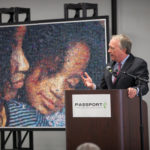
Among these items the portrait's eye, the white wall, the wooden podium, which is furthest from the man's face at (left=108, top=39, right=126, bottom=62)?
the white wall

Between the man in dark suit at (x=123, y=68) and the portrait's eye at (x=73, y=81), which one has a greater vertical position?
the man in dark suit at (x=123, y=68)

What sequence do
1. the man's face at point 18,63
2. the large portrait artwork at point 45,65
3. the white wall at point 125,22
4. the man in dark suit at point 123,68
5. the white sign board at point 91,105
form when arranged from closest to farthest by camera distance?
the white sign board at point 91,105 < the man in dark suit at point 123,68 < the large portrait artwork at point 45,65 < the man's face at point 18,63 < the white wall at point 125,22

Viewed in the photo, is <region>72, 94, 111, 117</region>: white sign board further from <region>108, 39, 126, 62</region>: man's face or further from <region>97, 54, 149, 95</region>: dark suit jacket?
<region>108, 39, 126, 62</region>: man's face

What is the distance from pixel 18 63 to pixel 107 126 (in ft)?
7.11

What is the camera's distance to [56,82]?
5.05 meters

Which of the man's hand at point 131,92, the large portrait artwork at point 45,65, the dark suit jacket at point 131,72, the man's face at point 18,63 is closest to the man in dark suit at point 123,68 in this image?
the dark suit jacket at point 131,72

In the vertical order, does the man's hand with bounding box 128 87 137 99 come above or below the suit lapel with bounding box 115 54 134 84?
below

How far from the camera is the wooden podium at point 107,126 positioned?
10.9 feet

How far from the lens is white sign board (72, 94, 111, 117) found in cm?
332

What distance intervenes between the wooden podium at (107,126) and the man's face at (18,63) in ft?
6.21

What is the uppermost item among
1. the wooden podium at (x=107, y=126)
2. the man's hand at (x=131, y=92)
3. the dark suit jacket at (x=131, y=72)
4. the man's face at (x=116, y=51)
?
the man's face at (x=116, y=51)

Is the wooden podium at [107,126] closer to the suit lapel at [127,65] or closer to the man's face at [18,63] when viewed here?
the suit lapel at [127,65]

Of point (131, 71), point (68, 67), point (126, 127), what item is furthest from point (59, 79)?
point (126, 127)

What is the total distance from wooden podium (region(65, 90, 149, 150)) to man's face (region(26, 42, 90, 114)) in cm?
162
